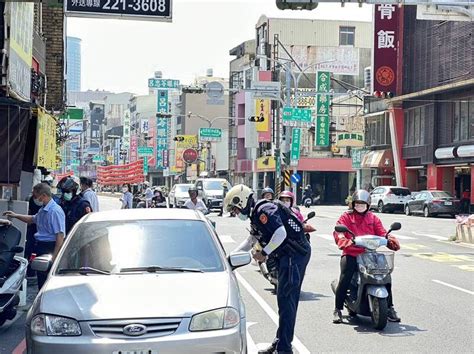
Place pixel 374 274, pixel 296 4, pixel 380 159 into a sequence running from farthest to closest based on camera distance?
1. pixel 380 159
2. pixel 296 4
3. pixel 374 274

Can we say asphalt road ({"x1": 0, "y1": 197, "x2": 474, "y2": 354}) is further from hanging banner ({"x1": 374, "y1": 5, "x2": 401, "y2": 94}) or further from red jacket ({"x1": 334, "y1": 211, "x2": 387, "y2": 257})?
hanging banner ({"x1": 374, "y1": 5, "x2": 401, "y2": 94})

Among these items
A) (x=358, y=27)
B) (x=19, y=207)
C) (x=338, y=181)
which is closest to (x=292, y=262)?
(x=19, y=207)

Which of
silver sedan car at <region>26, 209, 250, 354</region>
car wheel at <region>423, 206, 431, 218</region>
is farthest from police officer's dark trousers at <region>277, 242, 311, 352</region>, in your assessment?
car wheel at <region>423, 206, 431, 218</region>

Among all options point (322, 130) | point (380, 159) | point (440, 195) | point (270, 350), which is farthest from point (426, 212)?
point (270, 350)

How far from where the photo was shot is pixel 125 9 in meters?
11.9

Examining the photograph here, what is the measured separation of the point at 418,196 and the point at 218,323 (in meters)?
34.2

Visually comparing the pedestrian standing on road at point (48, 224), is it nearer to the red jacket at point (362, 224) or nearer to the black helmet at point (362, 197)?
the red jacket at point (362, 224)

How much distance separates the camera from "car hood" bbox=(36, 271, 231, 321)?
5348 mm

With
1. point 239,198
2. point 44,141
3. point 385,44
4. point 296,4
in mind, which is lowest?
point 239,198

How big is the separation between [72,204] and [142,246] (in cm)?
518

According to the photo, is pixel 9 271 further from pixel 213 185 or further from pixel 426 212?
pixel 213 185

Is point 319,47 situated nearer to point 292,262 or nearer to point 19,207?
point 19,207

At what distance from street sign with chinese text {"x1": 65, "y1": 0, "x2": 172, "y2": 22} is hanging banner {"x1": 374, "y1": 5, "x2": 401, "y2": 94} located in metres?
34.6

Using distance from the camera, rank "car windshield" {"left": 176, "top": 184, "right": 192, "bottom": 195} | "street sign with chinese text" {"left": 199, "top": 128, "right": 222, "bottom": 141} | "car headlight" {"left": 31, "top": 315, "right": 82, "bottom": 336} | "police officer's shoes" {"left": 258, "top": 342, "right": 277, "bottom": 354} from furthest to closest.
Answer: "street sign with chinese text" {"left": 199, "top": 128, "right": 222, "bottom": 141}
"car windshield" {"left": 176, "top": 184, "right": 192, "bottom": 195}
"police officer's shoes" {"left": 258, "top": 342, "right": 277, "bottom": 354}
"car headlight" {"left": 31, "top": 315, "right": 82, "bottom": 336}
